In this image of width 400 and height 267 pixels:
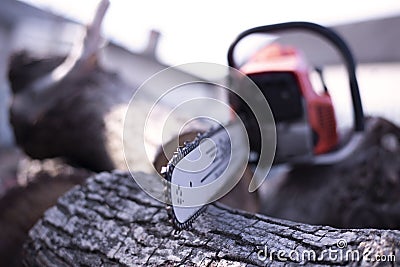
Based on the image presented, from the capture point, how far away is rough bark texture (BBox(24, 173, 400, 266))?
849 mm

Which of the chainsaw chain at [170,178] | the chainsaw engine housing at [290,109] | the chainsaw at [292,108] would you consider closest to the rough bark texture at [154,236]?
the chainsaw chain at [170,178]

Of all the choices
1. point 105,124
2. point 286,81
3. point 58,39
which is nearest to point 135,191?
point 286,81

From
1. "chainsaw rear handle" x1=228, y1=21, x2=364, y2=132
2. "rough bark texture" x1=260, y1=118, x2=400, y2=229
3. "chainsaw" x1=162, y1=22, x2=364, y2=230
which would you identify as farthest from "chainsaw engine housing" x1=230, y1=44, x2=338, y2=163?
"rough bark texture" x1=260, y1=118, x2=400, y2=229

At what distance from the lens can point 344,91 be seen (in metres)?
4.08

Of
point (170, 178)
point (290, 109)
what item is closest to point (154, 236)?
point (170, 178)

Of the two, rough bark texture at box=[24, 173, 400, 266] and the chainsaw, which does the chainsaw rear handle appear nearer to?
the chainsaw

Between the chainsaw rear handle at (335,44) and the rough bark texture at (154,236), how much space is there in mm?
659

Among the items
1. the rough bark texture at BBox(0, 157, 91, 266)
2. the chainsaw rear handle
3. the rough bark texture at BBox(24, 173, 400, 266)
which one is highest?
the chainsaw rear handle

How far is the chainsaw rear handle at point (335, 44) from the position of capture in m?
1.49

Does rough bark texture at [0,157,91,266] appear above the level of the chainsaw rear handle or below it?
below

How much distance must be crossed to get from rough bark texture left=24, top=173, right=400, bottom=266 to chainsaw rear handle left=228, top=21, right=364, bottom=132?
66 cm

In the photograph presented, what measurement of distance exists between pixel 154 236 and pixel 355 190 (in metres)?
1.21

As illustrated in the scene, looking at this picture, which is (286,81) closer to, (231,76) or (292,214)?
(231,76)

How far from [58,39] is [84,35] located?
10.6 ft
